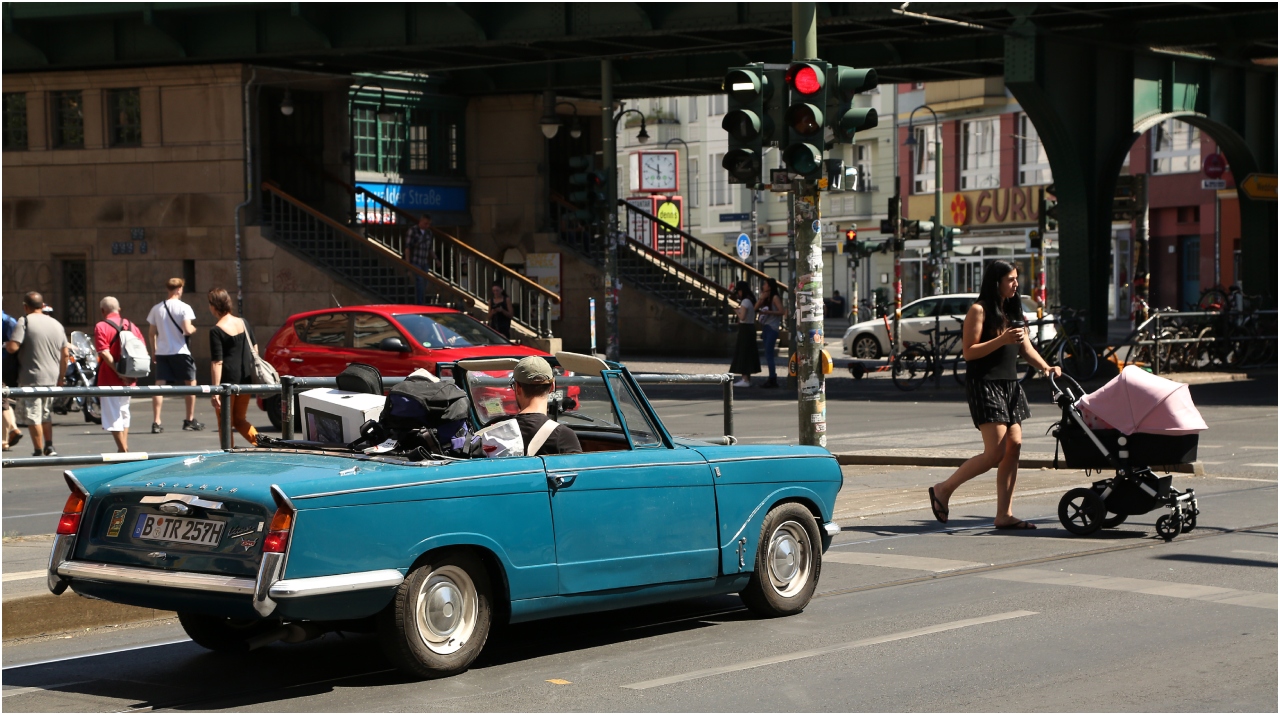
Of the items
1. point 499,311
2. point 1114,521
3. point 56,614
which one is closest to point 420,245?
point 499,311

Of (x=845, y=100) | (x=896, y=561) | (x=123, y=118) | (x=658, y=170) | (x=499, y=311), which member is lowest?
(x=896, y=561)

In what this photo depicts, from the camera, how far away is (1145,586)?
858 cm

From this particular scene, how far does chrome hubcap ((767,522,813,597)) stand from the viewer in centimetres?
798

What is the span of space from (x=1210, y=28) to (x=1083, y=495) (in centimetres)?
1940

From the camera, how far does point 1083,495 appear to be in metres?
10.6

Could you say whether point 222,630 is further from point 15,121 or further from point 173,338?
point 15,121

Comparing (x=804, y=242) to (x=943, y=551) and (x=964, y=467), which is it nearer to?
(x=964, y=467)

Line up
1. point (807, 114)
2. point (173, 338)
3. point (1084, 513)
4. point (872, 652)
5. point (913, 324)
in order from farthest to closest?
point (913, 324) → point (173, 338) → point (807, 114) → point (1084, 513) → point (872, 652)

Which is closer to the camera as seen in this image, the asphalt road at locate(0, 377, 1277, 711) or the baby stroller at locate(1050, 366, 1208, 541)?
the asphalt road at locate(0, 377, 1277, 711)

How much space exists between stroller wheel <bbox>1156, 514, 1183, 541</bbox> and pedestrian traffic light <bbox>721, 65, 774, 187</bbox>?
4225 mm

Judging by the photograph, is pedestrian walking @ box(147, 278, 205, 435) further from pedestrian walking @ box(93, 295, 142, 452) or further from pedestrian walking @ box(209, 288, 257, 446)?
pedestrian walking @ box(209, 288, 257, 446)

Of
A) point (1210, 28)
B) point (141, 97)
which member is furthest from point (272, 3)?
point (1210, 28)

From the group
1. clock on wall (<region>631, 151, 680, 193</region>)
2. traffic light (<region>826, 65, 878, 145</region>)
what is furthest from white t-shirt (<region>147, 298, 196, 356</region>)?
clock on wall (<region>631, 151, 680, 193</region>)

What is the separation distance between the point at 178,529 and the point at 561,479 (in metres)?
1.63
